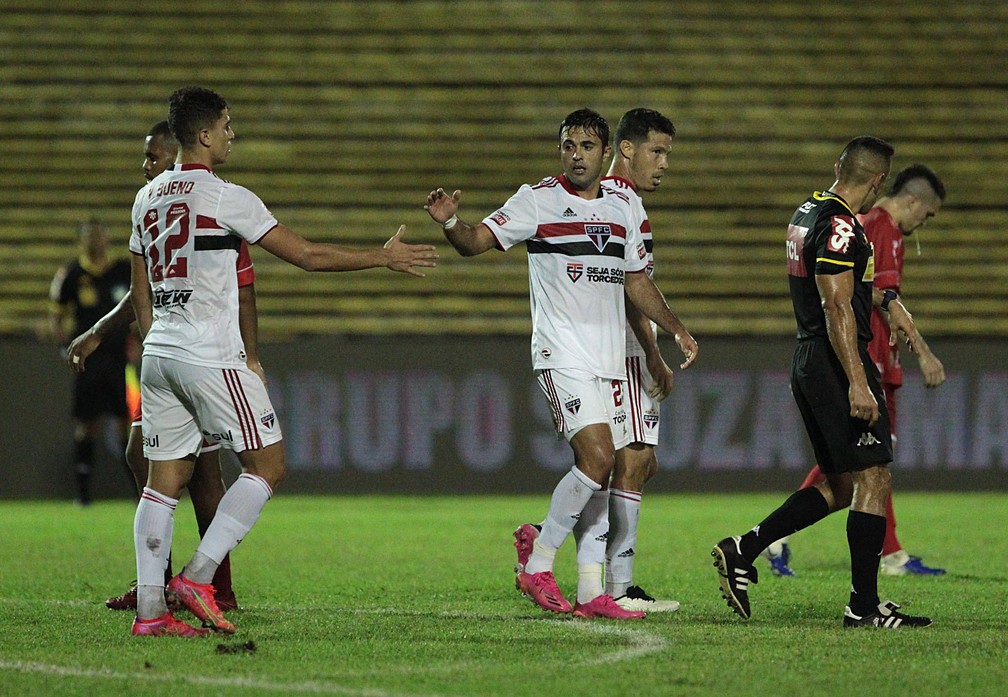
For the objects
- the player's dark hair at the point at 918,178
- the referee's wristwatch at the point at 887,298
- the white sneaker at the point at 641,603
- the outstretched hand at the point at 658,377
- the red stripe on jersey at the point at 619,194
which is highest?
the player's dark hair at the point at 918,178

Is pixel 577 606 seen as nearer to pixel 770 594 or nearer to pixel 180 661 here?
pixel 770 594

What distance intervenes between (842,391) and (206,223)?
264 cm

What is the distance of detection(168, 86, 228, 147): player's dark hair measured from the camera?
566 centimetres

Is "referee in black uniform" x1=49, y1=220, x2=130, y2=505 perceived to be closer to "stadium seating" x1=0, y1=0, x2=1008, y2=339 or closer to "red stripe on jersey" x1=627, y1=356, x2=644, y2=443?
"stadium seating" x1=0, y1=0, x2=1008, y2=339

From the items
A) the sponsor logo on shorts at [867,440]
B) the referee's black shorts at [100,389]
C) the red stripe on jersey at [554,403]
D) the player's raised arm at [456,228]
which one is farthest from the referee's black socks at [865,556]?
the referee's black shorts at [100,389]

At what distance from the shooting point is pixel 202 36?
58.1ft

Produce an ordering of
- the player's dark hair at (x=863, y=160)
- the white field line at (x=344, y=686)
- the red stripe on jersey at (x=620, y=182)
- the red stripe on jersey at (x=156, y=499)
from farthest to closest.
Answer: the red stripe on jersey at (x=620, y=182)
the player's dark hair at (x=863, y=160)
the red stripe on jersey at (x=156, y=499)
the white field line at (x=344, y=686)

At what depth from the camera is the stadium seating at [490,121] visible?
53.2 feet

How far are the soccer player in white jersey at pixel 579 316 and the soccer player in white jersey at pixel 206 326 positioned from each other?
2.38ft

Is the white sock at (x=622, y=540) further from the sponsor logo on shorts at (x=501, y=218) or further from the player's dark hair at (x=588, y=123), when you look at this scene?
the player's dark hair at (x=588, y=123)

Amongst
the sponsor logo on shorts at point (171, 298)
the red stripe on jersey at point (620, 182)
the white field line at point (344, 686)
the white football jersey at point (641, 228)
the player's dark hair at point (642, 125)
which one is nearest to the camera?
the white field line at point (344, 686)

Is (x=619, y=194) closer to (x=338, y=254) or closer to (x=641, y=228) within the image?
(x=641, y=228)

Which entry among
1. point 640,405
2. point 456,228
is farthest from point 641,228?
point 456,228

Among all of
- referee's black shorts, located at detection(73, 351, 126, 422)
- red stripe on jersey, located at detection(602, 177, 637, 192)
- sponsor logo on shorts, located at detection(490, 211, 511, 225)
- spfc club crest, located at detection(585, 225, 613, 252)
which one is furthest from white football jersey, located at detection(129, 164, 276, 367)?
referee's black shorts, located at detection(73, 351, 126, 422)
